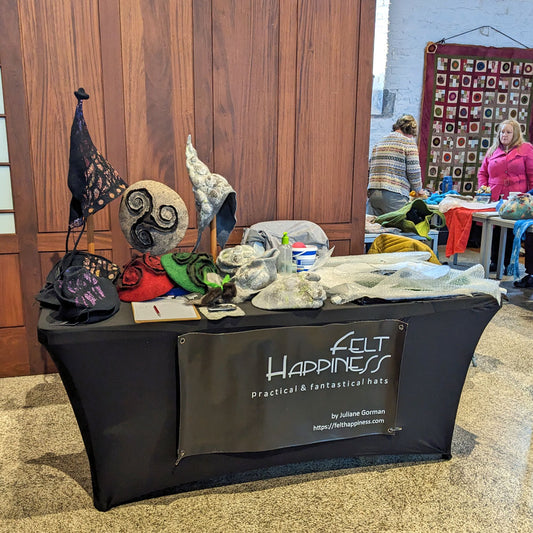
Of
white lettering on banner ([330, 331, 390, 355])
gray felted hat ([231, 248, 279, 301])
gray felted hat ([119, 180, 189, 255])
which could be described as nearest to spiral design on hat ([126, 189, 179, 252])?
gray felted hat ([119, 180, 189, 255])

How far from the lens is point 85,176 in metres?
1.94

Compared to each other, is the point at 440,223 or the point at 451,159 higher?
the point at 451,159

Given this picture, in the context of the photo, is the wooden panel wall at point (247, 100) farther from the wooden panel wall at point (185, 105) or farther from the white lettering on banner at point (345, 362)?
the white lettering on banner at point (345, 362)

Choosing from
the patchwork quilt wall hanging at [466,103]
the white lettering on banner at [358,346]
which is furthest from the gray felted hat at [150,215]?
the patchwork quilt wall hanging at [466,103]

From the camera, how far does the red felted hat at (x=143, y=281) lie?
1.88 metres

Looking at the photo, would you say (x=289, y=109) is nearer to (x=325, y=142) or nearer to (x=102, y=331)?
(x=325, y=142)

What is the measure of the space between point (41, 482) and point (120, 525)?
43 cm

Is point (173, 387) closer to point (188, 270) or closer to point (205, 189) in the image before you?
point (188, 270)

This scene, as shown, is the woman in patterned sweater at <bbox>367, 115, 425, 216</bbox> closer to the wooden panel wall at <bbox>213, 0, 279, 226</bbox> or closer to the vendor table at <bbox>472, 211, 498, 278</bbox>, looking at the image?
the vendor table at <bbox>472, 211, 498, 278</bbox>

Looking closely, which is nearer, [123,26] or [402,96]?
[123,26]

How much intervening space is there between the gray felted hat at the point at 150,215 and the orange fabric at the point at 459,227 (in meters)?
3.41

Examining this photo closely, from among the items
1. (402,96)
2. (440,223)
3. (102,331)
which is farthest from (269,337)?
(402,96)

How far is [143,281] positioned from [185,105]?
1341 mm

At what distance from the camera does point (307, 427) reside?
195 centimetres
